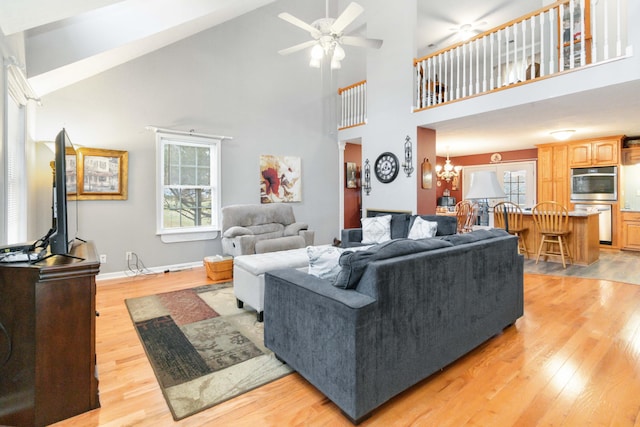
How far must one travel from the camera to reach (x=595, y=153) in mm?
6414

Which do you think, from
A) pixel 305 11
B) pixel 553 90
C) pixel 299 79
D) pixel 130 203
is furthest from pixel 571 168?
pixel 130 203

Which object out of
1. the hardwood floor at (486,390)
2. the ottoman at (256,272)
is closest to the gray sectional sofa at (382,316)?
the hardwood floor at (486,390)

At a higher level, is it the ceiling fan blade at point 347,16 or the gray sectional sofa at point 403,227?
the ceiling fan blade at point 347,16

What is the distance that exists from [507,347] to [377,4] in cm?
611

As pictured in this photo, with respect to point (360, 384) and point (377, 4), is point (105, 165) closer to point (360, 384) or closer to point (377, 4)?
point (360, 384)

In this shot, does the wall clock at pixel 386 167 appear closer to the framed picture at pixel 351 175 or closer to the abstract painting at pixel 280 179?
the framed picture at pixel 351 175

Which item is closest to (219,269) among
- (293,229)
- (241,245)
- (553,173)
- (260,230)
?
(241,245)

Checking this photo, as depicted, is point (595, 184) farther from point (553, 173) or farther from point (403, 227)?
point (403, 227)

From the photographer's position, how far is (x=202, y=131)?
5.10 metres

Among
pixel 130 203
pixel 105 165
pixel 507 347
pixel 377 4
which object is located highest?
pixel 377 4

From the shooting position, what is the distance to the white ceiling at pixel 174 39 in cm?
262

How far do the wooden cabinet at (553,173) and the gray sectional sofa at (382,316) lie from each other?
625cm

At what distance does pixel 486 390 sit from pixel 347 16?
346cm

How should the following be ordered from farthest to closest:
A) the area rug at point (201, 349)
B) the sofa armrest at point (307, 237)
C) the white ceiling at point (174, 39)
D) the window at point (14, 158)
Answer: the sofa armrest at point (307, 237), the white ceiling at point (174, 39), the window at point (14, 158), the area rug at point (201, 349)
